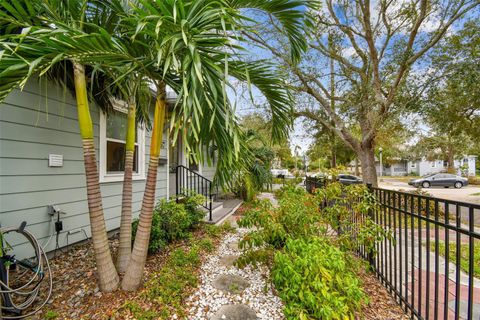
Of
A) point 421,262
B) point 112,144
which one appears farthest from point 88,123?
point 421,262

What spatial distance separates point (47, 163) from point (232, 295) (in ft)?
9.59

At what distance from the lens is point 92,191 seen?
7.46 ft

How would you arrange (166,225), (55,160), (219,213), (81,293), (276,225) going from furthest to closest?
(219,213), (166,225), (55,160), (276,225), (81,293)

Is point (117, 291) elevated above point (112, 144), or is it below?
below

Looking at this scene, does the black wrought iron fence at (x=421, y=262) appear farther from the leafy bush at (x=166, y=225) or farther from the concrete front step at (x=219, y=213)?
the concrete front step at (x=219, y=213)

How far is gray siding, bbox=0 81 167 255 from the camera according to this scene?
8.57 feet

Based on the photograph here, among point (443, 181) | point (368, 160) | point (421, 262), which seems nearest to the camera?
point (421, 262)

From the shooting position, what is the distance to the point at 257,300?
8.02 ft

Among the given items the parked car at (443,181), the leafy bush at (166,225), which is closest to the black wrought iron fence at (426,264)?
the leafy bush at (166,225)

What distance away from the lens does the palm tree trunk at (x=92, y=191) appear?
2238 millimetres

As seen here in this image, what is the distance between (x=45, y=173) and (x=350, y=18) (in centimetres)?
840

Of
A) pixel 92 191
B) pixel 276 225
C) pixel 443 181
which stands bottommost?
pixel 443 181

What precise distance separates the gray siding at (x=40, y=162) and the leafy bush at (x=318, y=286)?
9.21 ft

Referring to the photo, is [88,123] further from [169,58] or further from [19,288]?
[19,288]
